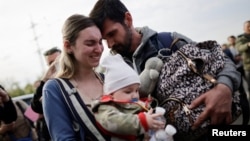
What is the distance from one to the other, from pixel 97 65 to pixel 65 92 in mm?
307

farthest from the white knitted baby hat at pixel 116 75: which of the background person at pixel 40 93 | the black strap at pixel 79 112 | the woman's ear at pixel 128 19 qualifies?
the background person at pixel 40 93

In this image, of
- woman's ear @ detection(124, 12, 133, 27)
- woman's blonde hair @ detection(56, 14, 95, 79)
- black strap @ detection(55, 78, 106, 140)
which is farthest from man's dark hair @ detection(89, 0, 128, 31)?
black strap @ detection(55, 78, 106, 140)

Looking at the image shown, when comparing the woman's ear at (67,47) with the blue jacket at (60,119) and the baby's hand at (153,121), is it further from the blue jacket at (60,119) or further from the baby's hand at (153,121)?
the baby's hand at (153,121)

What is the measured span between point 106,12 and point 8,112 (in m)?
2.01

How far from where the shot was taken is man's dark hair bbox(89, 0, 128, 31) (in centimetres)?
243

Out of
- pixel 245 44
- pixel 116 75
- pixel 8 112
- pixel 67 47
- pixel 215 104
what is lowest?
pixel 245 44

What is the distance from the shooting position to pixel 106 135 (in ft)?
6.34

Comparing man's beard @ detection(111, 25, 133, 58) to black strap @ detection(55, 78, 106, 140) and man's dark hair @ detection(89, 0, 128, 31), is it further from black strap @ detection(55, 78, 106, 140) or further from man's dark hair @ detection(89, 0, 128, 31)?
black strap @ detection(55, 78, 106, 140)

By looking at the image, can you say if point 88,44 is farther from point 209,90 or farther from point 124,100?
point 209,90

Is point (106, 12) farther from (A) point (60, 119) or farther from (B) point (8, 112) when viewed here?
(B) point (8, 112)

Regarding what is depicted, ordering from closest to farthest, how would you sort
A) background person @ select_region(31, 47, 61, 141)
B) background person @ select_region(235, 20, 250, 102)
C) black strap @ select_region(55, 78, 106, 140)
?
black strap @ select_region(55, 78, 106, 140)
background person @ select_region(31, 47, 61, 141)
background person @ select_region(235, 20, 250, 102)

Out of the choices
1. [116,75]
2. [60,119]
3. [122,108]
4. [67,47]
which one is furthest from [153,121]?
[67,47]

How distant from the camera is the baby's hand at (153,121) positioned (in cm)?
184

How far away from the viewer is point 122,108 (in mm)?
1959
